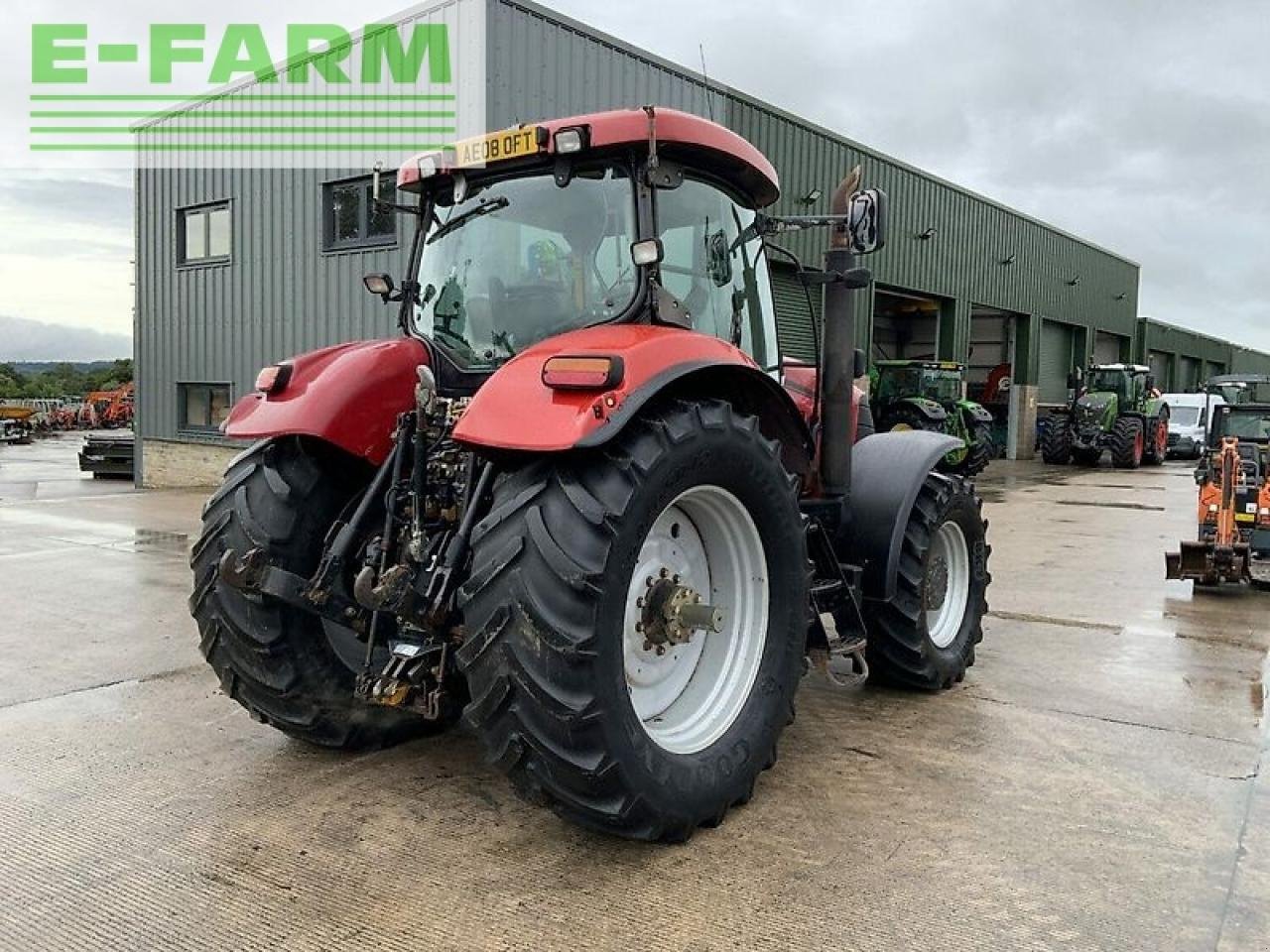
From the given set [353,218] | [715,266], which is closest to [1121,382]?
[353,218]

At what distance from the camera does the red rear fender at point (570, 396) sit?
8.92 ft

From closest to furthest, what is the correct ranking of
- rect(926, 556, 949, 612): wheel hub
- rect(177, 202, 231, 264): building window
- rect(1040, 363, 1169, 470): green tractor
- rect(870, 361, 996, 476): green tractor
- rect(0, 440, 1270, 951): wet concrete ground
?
rect(0, 440, 1270, 951): wet concrete ground < rect(926, 556, 949, 612): wheel hub < rect(177, 202, 231, 264): building window < rect(870, 361, 996, 476): green tractor < rect(1040, 363, 1169, 470): green tractor

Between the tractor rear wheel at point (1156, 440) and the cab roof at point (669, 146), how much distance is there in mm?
23138

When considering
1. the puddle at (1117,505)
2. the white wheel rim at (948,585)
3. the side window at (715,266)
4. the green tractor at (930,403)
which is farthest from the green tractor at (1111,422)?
the side window at (715,266)

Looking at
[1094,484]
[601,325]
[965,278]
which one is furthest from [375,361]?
[965,278]

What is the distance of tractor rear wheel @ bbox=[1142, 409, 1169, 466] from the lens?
24.2 m

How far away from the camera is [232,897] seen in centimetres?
276

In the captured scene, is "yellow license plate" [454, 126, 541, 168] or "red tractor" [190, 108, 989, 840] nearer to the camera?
"red tractor" [190, 108, 989, 840]

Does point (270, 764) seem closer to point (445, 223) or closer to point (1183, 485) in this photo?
point (445, 223)

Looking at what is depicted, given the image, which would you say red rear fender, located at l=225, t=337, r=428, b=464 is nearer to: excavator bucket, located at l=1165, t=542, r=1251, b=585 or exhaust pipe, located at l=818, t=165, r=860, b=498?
exhaust pipe, located at l=818, t=165, r=860, b=498

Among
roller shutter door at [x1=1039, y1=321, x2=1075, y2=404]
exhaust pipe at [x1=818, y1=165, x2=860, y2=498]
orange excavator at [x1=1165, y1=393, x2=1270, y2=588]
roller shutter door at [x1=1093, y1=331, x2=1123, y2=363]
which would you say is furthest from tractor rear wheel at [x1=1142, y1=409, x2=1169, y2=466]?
exhaust pipe at [x1=818, y1=165, x2=860, y2=498]

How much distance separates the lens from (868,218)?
379 centimetres

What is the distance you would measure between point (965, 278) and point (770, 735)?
2236 centimetres

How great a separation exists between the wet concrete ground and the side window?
1.63 m
